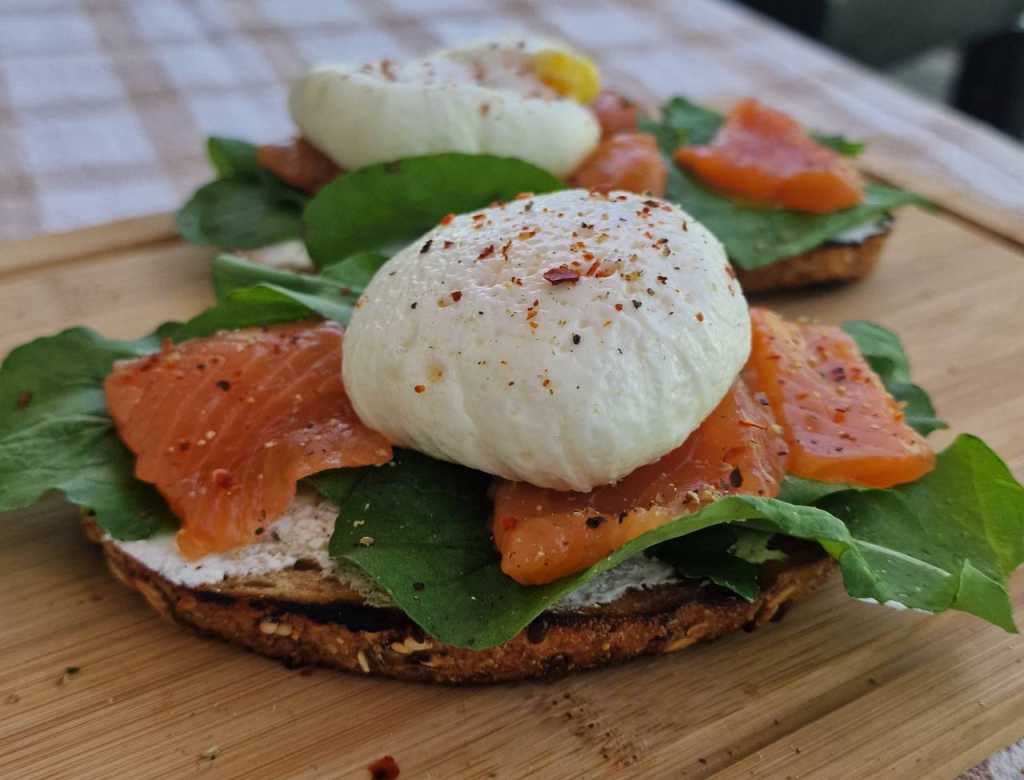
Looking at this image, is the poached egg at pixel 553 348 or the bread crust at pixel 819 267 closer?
the poached egg at pixel 553 348

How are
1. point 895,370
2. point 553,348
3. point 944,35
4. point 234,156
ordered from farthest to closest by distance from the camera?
point 944,35 < point 234,156 < point 895,370 < point 553,348

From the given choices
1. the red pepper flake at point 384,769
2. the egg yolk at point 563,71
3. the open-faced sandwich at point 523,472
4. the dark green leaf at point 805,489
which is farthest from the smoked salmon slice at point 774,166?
the red pepper flake at point 384,769

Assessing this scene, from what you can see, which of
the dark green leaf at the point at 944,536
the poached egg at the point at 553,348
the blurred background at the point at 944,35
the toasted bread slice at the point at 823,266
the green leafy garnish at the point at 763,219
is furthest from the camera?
the blurred background at the point at 944,35

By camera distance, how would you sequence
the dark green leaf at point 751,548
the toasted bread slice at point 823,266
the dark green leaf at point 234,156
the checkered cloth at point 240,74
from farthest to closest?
the checkered cloth at point 240,74 < the dark green leaf at point 234,156 < the toasted bread slice at point 823,266 < the dark green leaf at point 751,548

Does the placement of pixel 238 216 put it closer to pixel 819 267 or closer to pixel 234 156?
pixel 234 156

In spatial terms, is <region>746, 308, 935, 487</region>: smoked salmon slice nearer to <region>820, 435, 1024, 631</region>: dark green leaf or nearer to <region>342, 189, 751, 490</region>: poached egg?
<region>820, 435, 1024, 631</region>: dark green leaf

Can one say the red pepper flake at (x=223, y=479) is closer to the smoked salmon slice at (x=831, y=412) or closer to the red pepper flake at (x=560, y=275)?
the red pepper flake at (x=560, y=275)

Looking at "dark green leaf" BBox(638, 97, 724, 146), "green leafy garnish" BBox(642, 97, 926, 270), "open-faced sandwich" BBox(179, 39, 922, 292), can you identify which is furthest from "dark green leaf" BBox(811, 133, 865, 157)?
"dark green leaf" BBox(638, 97, 724, 146)

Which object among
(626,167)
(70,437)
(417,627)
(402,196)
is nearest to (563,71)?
(626,167)
